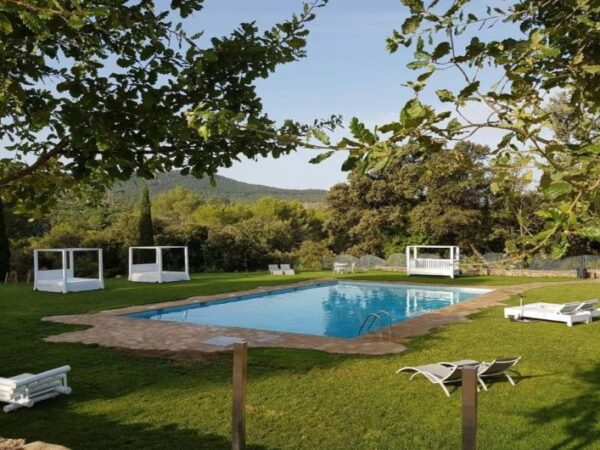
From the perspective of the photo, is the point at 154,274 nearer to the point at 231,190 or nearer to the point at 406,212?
the point at 406,212

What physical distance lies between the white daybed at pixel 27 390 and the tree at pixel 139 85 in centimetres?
392

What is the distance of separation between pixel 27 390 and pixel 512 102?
6259 millimetres

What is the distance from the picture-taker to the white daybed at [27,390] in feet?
20.8

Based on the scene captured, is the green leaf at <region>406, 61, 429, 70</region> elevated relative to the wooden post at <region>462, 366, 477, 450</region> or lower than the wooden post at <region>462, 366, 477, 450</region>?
elevated

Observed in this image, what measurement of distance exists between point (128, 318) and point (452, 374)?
28.4 feet

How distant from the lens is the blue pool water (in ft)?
47.9

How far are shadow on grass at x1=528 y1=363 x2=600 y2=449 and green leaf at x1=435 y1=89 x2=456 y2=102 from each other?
4459mm

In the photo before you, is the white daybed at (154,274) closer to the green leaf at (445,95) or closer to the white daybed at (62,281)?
the white daybed at (62,281)

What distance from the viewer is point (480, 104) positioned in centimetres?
203

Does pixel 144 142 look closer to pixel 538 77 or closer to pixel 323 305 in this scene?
pixel 538 77

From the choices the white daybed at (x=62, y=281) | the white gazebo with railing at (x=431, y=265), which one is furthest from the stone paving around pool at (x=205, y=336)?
the white gazebo with railing at (x=431, y=265)

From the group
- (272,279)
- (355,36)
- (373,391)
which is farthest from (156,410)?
(272,279)

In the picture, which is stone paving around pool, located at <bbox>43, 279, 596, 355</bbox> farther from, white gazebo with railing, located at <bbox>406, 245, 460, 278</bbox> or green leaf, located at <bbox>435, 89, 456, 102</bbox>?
white gazebo with railing, located at <bbox>406, 245, 460, 278</bbox>

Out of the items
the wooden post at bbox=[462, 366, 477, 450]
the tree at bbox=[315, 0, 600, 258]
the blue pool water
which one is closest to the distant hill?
the blue pool water
